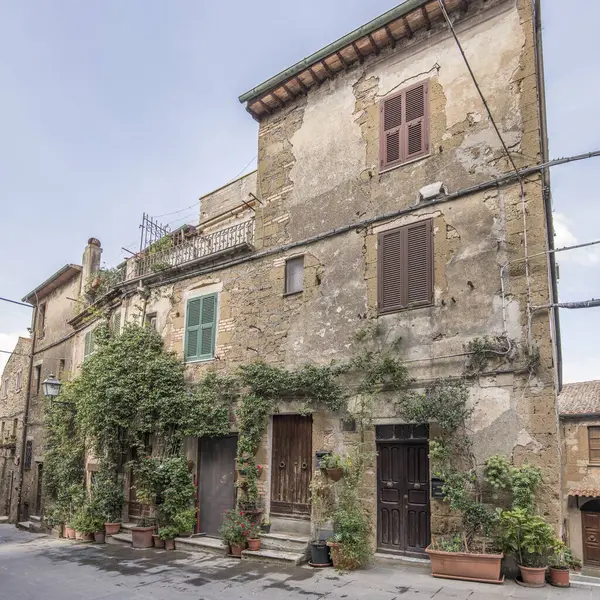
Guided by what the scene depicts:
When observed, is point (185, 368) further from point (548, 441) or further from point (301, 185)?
point (548, 441)

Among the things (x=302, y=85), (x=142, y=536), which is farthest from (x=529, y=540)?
(x=302, y=85)

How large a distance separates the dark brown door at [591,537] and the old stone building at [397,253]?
13.6 meters

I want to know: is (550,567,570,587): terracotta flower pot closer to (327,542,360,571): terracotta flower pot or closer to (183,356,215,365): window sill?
(327,542,360,571): terracotta flower pot

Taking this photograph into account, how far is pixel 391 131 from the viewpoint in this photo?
33.9ft

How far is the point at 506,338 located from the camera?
8188mm

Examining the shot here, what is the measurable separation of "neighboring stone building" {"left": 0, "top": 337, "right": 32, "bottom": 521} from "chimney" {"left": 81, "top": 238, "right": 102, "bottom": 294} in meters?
5.29

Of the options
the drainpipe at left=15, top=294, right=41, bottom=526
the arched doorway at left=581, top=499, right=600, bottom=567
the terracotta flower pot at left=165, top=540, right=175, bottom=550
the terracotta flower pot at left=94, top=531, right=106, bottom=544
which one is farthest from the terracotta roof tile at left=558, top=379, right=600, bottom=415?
the drainpipe at left=15, top=294, right=41, bottom=526

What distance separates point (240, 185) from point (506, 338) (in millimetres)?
9155

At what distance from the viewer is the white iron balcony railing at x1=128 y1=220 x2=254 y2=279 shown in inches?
502

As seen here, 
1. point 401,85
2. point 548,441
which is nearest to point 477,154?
point 401,85

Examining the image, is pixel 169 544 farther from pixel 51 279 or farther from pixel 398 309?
pixel 51 279

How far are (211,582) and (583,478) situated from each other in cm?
1762

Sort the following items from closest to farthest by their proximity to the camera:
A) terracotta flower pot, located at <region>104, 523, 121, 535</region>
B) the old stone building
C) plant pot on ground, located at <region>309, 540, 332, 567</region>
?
the old stone building
plant pot on ground, located at <region>309, 540, 332, 567</region>
terracotta flower pot, located at <region>104, 523, 121, 535</region>

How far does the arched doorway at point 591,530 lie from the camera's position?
20.1m
